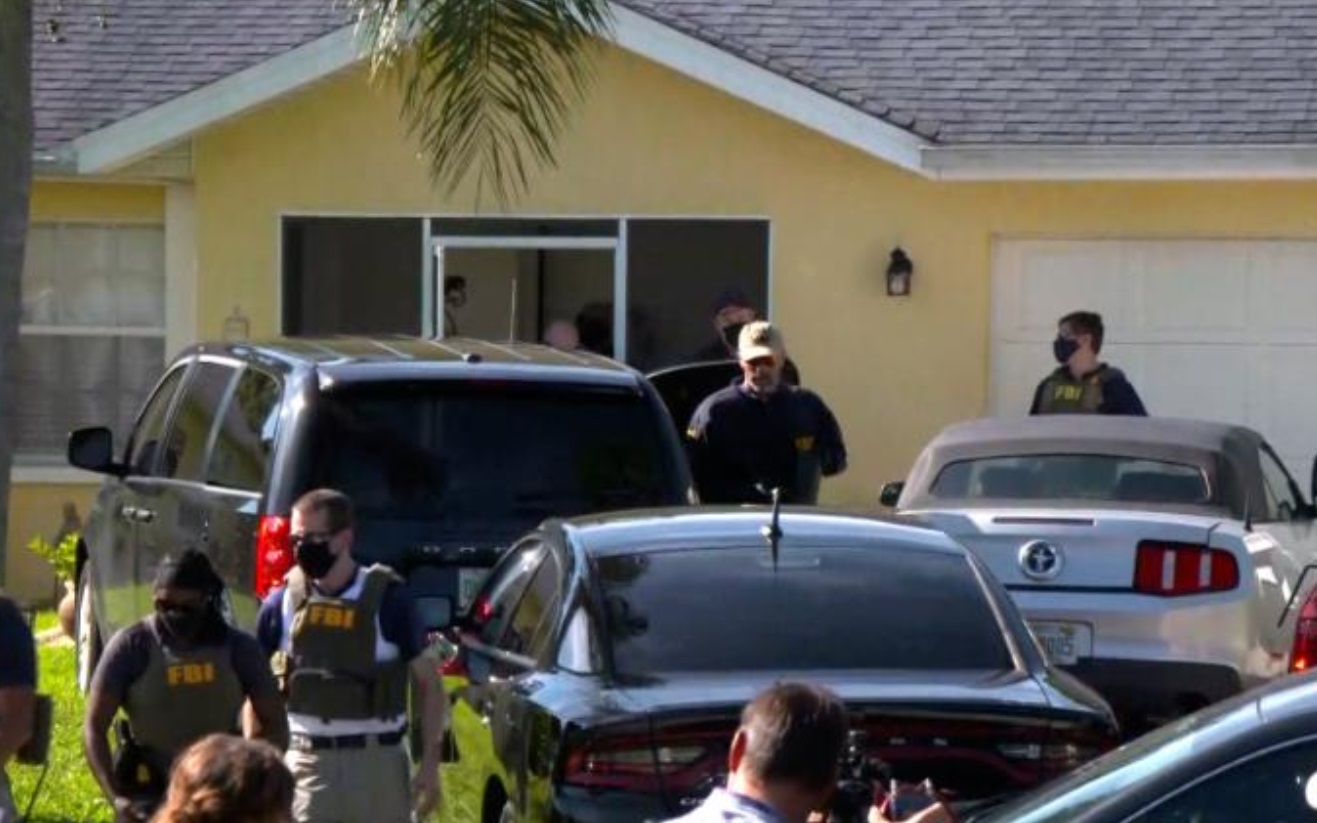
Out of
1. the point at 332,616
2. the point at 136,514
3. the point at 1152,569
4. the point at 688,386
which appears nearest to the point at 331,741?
the point at 332,616

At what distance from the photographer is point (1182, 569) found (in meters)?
10.3

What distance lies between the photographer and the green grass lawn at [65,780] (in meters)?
10.0

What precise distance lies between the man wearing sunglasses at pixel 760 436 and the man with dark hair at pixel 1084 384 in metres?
2.57

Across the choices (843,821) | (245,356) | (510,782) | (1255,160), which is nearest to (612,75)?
(1255,160)

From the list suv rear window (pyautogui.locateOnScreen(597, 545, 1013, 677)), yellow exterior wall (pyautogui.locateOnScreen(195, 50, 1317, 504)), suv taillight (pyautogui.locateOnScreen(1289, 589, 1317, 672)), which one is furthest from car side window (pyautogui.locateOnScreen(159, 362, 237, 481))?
yellow exterior wall (pyautogui.locateOnScreen(195, 50, 1317, 504))

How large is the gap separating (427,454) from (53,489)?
8.54m

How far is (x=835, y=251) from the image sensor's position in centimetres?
1661

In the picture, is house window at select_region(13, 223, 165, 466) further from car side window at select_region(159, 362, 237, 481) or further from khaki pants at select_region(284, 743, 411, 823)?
khaki pants at select_region(284, 743, 411, 823)

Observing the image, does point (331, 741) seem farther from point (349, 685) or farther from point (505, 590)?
point (505, 590)

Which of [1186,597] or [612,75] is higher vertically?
[612,75]

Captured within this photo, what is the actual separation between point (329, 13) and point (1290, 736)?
13.8 metres

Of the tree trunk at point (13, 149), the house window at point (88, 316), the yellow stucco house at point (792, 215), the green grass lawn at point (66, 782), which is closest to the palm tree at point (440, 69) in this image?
the tree trunk at point (13, 149)

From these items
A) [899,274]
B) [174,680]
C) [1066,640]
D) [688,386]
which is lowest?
[1066,640]

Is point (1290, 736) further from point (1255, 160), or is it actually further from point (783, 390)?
point (1255, 160)
